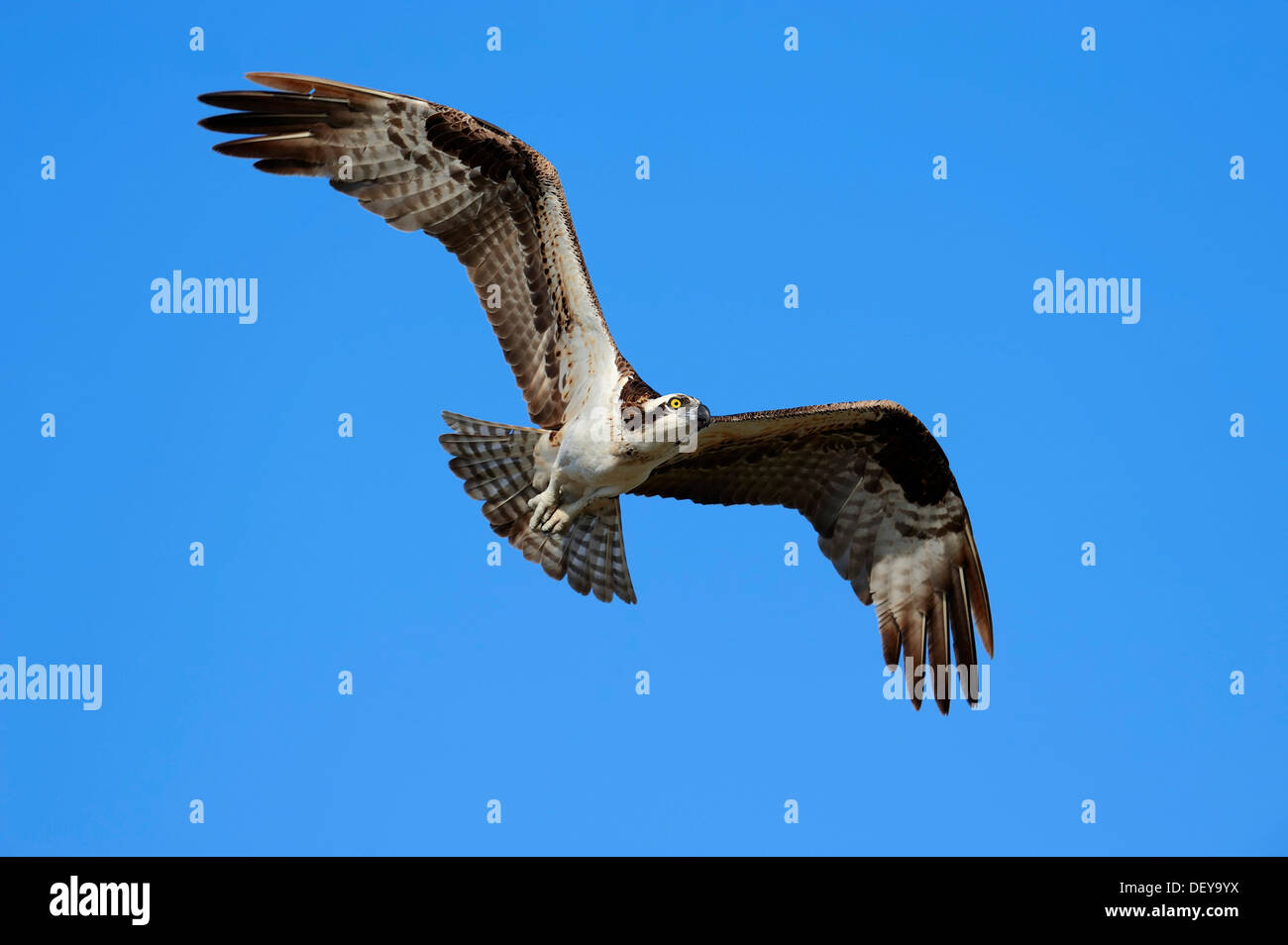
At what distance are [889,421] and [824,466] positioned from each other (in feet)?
3.09

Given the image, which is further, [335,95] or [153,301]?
[153,301]

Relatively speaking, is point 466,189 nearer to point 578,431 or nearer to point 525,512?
point 578,431

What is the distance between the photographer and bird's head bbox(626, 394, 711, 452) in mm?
14289

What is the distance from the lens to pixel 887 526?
1683cm

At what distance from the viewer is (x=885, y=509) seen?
16812 mm

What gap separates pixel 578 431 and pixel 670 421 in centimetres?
108

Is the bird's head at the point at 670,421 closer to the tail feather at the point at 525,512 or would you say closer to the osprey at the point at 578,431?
the osprey at the point at 578,431

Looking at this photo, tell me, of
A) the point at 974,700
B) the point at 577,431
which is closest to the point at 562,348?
the point at 577,431

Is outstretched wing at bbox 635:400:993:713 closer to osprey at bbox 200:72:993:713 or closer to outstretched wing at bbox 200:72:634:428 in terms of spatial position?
osprey at bbox 200:72:993:713

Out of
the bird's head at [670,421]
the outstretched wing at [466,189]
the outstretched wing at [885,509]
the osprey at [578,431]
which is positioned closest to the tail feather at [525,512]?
the osprey at [578,431]

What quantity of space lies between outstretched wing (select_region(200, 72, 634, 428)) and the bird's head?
506 mm

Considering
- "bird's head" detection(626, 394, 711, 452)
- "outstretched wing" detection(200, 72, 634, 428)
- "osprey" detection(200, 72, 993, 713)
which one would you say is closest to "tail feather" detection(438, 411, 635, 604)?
"osprey" detection(200, 72, 993, 713)

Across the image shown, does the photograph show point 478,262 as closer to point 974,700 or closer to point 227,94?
point 227,94

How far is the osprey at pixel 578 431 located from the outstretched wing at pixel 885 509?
19 millimetres
